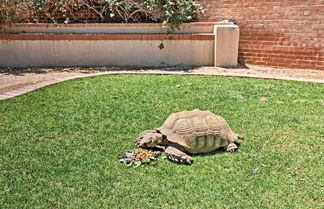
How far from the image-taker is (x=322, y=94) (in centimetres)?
657

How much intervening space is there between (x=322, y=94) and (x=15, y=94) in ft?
20.0

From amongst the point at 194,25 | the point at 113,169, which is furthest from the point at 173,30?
the point at 113,169

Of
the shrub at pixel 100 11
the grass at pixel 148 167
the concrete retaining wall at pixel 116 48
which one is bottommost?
the grass at pixel 148 167

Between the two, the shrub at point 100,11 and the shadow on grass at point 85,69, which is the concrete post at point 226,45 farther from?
the shrub at point 100,11

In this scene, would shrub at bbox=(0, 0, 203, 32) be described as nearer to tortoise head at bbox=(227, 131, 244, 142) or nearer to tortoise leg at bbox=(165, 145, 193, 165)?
tortoise head at bbox=(227, 131, 244, 142)

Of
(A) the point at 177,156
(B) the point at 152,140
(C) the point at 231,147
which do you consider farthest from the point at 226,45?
(A) the point at 177,156

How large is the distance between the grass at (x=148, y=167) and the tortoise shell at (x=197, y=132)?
0.16 meters

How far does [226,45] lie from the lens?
9227 mm

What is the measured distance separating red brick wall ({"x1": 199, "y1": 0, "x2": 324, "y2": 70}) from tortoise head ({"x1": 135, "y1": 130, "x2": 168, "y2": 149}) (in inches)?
242

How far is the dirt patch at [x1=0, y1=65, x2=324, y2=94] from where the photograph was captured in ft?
26.6

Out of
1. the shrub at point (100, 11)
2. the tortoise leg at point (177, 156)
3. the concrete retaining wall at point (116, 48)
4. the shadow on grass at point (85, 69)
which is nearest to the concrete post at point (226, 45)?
the concrete retaining wall at point (116, 48)

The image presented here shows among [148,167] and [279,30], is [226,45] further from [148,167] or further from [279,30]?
[148,167]

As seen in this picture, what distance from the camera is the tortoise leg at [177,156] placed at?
3.75 metres

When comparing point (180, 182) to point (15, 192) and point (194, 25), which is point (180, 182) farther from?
point (194, 25)
